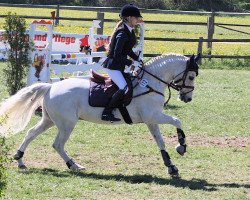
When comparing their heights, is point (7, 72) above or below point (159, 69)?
below

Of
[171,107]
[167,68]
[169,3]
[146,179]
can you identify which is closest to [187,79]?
[167,68]

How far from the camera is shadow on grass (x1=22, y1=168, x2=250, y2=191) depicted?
29.2 feet

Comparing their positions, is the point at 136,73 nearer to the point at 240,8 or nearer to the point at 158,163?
the point at 158,163

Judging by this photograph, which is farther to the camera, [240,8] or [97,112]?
[240,8]

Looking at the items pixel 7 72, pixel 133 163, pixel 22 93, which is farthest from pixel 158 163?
Answer: pixel 7 72

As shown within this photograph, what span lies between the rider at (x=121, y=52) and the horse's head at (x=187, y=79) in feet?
2.19

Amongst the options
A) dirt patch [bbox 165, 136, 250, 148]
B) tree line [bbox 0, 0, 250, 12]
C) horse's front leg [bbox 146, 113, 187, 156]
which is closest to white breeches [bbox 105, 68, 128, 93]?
horse's front leg [bbox 146, 113, 187, 156]

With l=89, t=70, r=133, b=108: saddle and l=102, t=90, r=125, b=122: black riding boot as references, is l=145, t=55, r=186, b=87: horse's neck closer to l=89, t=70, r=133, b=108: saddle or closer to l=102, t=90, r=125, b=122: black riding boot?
l=89, t=70, r=133, b=108: saddle

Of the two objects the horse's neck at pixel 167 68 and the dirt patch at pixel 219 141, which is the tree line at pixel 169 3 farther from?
the horse's neck at pixel 167 68

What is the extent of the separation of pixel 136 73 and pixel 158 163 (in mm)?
1408

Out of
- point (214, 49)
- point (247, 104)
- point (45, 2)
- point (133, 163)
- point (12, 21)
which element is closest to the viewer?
point (133, 163)

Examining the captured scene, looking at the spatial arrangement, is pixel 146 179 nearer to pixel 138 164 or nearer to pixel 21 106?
pixel 138 164

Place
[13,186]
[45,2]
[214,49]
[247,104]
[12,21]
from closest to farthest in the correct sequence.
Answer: [13,186], [12,21], [247,104], [214,49], [45,2]

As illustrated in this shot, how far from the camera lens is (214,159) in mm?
10672
